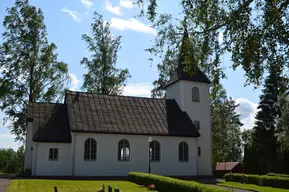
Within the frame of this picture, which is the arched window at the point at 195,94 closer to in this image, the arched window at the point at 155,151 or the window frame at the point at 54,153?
the arched window at the point at 155,151

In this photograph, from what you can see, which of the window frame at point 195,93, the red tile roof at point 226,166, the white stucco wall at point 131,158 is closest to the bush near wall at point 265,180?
the white stucco wall at point 131,158

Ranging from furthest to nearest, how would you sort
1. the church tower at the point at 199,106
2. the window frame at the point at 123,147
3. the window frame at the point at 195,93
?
1. the window frame at the point at 195,93
2. the church tower at the point at 199,106
3. the window frame at the point at 123,147

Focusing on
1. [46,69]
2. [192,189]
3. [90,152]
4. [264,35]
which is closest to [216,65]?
[264,35]

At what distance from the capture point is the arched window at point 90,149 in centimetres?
2478

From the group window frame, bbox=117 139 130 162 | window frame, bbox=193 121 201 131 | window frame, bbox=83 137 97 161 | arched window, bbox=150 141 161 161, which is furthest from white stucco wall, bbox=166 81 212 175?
window frame, bbox=83 137 97 161

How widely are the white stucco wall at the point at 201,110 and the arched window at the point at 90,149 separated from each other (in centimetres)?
954

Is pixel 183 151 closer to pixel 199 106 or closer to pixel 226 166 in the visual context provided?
pixel 199 106

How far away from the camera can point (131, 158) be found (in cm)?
2602

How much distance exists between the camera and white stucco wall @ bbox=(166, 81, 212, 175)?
29.7 meters

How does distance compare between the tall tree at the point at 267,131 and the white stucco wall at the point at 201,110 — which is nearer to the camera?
the white stucco wall at the point at 201,110

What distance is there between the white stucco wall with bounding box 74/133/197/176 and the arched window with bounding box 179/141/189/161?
26 cm

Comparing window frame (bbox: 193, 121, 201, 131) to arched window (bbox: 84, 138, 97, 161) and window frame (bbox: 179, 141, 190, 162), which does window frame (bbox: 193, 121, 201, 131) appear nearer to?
window frame (bbox: 179, 141, 190, 162)

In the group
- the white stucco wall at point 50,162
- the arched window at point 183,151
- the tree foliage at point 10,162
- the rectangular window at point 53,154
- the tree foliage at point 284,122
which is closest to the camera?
the white stucco wall at point 50,162

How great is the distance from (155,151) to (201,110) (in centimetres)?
671
